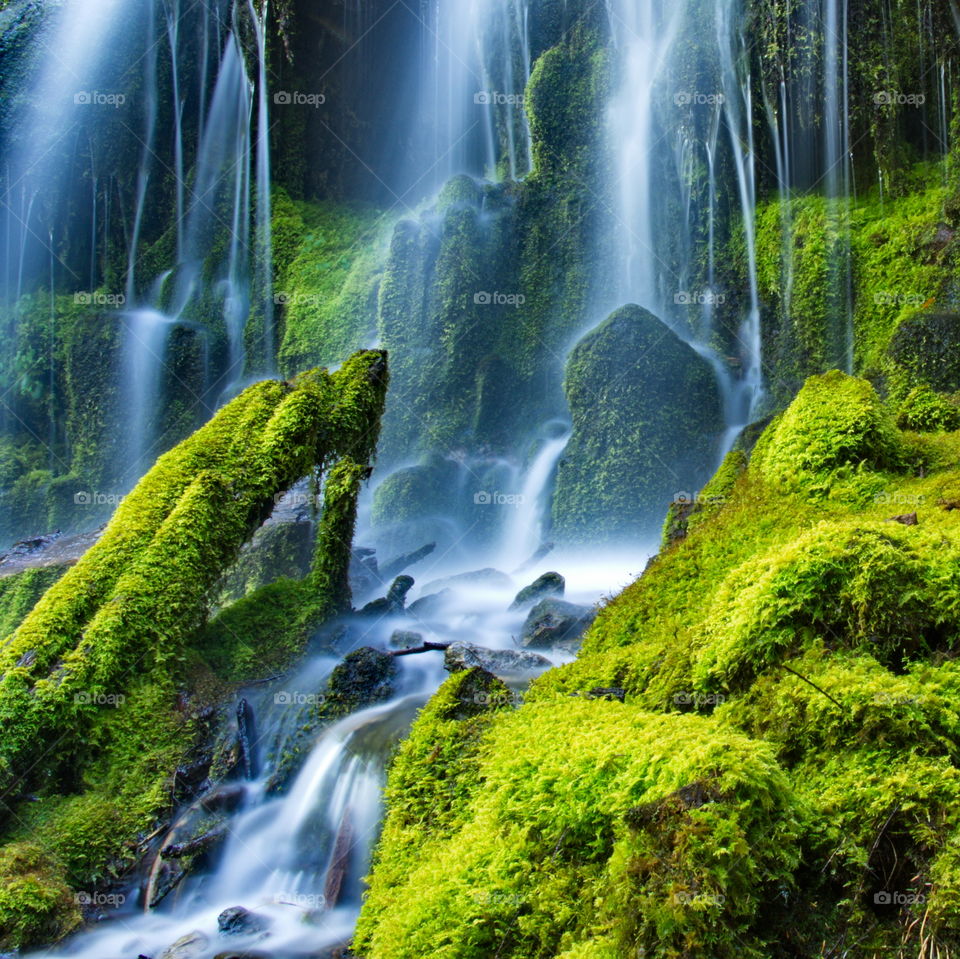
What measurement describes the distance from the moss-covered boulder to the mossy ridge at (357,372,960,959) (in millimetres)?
9410

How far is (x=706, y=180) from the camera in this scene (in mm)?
17812

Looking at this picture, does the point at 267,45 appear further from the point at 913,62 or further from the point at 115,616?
the point at 115,616

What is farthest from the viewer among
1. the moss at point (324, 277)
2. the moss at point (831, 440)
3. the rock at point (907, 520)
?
the moss at point (324, 277)

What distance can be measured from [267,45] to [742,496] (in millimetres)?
21078

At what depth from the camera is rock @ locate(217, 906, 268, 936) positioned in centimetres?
580

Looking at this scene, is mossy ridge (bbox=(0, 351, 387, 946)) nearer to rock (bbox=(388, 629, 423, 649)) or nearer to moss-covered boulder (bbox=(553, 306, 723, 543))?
rock (bbox=(388, 629, 423, 649))

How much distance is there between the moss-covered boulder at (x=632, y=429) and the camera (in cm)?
1447

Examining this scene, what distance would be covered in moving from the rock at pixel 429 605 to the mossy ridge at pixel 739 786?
6488 millimetres

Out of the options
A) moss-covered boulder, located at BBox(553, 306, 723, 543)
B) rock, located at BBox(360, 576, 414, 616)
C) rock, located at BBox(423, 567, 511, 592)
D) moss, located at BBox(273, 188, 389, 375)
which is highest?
moss, located at BBox(273, 188, 389, 375)

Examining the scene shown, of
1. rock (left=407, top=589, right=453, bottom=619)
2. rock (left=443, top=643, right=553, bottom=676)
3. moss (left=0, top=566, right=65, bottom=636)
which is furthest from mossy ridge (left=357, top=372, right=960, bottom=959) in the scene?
moss (left=0, top=566, right=65, bottom=636)

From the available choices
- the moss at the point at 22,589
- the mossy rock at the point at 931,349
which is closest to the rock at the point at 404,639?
the moss at the point at 22,589

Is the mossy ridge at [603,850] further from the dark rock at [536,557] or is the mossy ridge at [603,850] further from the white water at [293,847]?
the dark rock at [536,557]

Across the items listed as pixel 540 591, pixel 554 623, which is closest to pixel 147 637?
pixel 554 623

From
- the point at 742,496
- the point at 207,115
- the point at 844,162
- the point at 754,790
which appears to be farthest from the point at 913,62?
the point at 207,115
